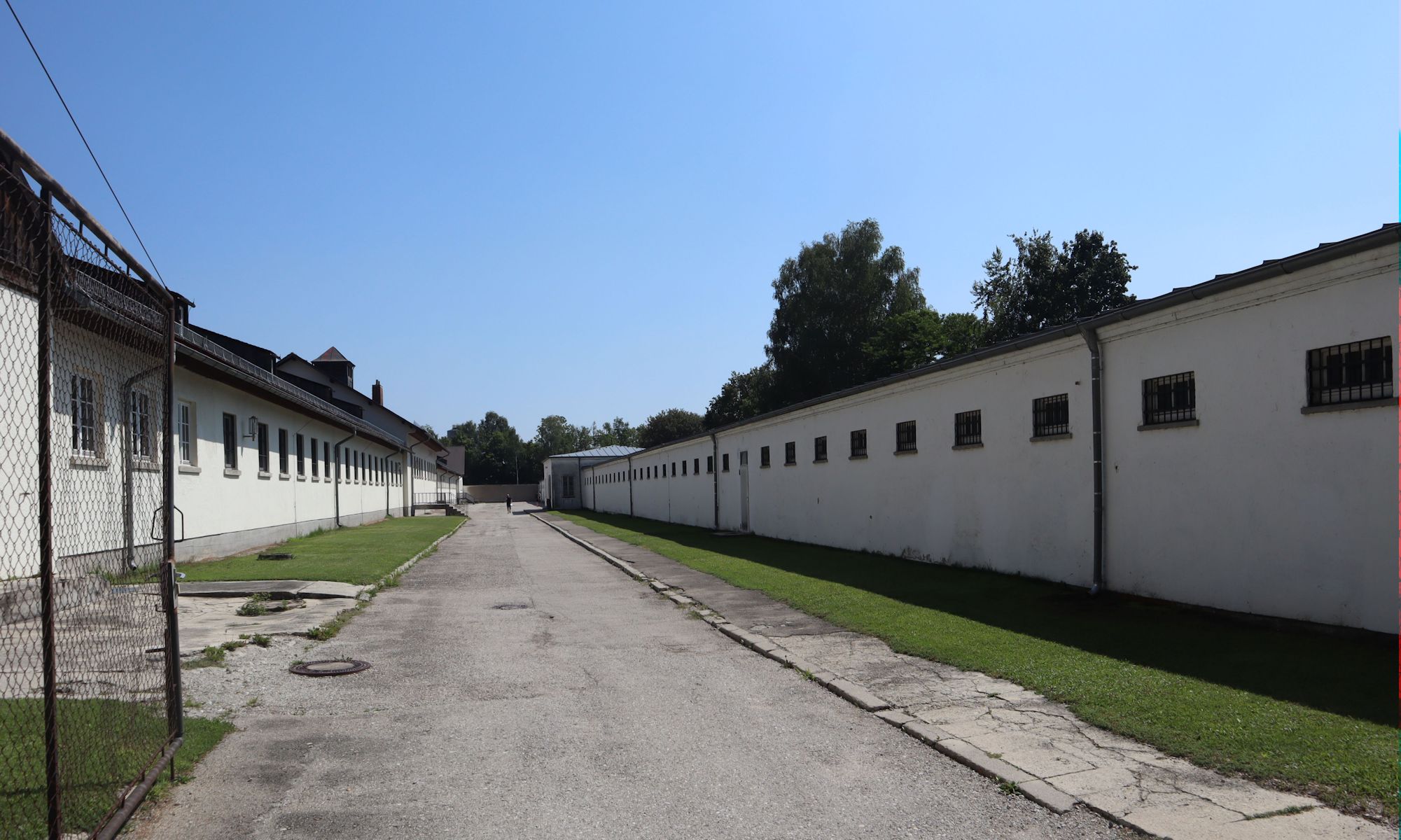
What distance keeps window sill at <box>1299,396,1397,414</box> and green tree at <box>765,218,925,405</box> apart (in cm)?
4435

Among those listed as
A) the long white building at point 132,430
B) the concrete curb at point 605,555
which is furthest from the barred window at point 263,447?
the concrete curb at point 605,555

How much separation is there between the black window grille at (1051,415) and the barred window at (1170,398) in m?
1.58

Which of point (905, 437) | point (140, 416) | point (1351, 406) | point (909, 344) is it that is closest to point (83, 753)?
point (140, 416)

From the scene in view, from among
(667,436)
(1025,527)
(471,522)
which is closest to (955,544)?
(1025,527)

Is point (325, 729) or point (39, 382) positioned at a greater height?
point (39, 382)

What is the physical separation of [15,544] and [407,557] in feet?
33.8

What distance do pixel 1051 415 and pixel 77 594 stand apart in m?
12.0

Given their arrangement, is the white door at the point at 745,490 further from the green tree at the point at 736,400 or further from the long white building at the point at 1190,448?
the green tree at the point at 736,400

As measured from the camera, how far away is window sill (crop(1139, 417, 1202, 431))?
10.2 meters

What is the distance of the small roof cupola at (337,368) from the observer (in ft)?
165

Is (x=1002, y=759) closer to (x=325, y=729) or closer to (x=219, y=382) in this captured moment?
(x=325, y=729)

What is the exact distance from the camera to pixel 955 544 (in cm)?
1597

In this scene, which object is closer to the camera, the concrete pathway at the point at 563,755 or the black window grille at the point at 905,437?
the concrete pathway at the point at 563,755

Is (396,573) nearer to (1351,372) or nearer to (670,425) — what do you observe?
(1351,372)
